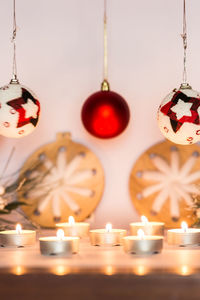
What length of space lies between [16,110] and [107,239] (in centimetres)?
45

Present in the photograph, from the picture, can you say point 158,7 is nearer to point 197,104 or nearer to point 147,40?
point 147,40

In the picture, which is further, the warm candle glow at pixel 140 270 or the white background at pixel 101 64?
the white background at pixel 101 64

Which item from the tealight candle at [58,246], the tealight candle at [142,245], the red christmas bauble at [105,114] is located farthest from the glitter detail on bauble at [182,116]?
the tealight candle at [58,246]

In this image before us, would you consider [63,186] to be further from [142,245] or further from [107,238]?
[142,245]

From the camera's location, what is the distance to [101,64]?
6.30ft

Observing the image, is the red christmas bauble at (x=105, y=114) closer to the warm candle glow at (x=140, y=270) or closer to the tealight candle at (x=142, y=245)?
the tealight candle at (x=142, y=245)

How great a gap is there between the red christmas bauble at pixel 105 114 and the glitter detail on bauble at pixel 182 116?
0.75 ft

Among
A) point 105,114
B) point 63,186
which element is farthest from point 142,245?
point 63,186

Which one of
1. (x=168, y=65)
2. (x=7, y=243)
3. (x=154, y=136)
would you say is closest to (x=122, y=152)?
(x=154, y=136)

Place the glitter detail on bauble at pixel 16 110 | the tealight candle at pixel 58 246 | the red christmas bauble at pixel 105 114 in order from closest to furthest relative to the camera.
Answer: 1. the tealight candle at pixel 58 246
2. the glitter detail on bauble at pixel 16 110
3. the red christmas bauble at pixel 105 114

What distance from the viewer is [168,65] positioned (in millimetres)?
1894

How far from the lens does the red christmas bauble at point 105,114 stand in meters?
1.69

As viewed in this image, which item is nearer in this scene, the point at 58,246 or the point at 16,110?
the point at 58,246

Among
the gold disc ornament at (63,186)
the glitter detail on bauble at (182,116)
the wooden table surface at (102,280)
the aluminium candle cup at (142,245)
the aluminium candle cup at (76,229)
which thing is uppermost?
the glitter detail on bauble at (182,116)
